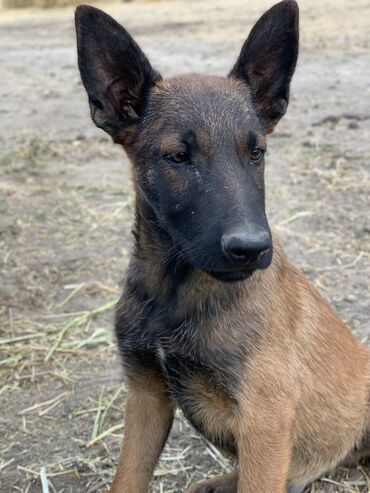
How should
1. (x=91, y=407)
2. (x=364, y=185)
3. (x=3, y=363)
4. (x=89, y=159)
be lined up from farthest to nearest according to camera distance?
(x=89, y=159), (x=364, y=185), (x=3, y=363), (x=91, y=407)

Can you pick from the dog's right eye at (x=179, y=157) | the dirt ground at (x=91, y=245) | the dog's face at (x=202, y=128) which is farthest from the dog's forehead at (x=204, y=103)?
the dirt ground at (x=91, y=245)

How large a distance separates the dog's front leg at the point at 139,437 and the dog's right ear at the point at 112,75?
1231 millimetres

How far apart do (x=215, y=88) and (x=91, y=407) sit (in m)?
2.12

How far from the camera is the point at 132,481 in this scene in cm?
354

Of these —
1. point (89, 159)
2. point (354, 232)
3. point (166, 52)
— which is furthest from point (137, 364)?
point (166, 52)

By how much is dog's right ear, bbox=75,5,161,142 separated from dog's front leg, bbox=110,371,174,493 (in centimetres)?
123

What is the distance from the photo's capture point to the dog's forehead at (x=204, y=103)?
3.04 metres

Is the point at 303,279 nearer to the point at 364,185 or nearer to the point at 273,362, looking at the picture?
the point at 273,362

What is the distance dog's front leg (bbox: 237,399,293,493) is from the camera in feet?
10.0

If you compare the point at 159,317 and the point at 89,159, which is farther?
the point at 89,159

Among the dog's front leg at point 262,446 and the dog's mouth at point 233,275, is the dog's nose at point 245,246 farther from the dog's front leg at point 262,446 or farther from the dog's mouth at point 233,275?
the dog's front leg at point 262,446

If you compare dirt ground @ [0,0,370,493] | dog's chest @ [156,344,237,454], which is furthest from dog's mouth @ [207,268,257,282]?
dirt ground @ [0,0,370,493]

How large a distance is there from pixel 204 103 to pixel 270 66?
47 cm

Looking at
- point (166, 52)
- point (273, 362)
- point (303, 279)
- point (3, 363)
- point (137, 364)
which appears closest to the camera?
point (273, 362)
